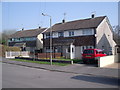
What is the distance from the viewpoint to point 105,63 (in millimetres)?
16500

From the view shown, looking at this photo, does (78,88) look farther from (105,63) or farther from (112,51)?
(112,51)

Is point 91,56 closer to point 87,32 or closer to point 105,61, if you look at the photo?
point 105,61

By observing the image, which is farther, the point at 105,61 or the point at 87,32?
the point at 87,32

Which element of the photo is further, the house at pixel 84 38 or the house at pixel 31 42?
the house at pixel 31 42

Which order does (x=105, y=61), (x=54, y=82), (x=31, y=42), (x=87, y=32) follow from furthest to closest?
(x=31, y=42)
(x=87, y=32)
(x=105, y=61)
(x=54, y=82)

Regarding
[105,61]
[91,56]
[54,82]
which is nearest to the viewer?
[54,82]

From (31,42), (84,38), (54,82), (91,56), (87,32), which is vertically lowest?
(54,82)

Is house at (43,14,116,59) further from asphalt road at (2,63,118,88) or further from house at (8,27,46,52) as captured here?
asphalt road at (2,63,118,88)

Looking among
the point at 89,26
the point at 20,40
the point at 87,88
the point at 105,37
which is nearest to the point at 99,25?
the point at 89,26

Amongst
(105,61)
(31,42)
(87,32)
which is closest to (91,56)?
(105,61)

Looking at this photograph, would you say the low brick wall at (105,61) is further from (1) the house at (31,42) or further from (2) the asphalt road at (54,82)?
(1) the house at (31,42)

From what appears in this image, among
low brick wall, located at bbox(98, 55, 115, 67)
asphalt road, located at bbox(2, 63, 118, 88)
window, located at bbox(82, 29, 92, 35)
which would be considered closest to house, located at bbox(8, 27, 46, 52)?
window, located at bbox(82, 29, 92, 35)

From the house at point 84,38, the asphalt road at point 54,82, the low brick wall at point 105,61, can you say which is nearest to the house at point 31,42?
the house at point 84,38

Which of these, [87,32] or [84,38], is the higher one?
[87,32]
